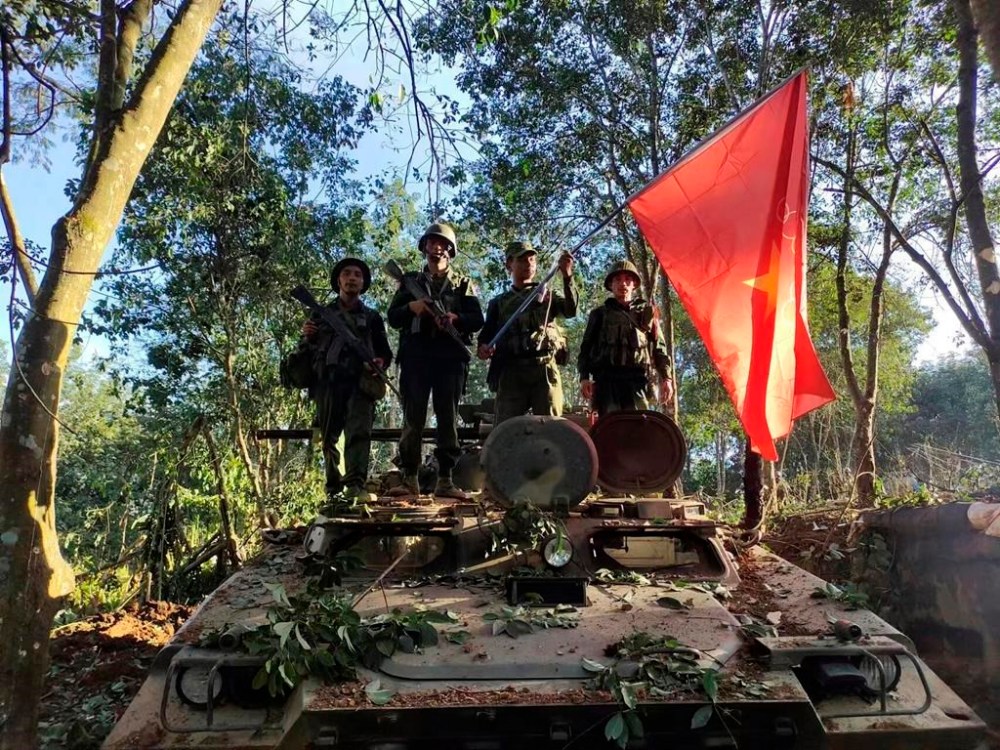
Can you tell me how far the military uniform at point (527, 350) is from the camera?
5820 millimetres

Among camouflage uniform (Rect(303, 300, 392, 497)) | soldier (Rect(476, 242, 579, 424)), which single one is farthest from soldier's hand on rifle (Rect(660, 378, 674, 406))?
camouflage uniform (Rect(303, 300, 392, 497))

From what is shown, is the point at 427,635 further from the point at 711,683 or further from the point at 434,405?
the point at 434,405

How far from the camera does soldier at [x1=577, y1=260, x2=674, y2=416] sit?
19.9 ft

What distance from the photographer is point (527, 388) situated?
5910 millimetres

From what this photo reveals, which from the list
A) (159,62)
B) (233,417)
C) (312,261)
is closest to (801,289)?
(159,62)

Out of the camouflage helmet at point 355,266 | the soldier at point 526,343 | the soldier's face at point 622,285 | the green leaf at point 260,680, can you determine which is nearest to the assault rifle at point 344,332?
the camouflage helmet at point 355,266

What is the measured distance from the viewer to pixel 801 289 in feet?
16.9

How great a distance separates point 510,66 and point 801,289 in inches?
339

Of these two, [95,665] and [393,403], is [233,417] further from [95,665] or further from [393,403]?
[95,665]

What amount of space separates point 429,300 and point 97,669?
3.80 meters

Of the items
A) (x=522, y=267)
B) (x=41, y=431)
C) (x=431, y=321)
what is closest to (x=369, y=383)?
(x=431, y=321)

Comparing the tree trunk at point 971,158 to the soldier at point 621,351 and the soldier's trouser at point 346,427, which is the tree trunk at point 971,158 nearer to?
the soldier at point 621,351

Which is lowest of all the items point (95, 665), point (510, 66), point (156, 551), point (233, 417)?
point (95, 665)

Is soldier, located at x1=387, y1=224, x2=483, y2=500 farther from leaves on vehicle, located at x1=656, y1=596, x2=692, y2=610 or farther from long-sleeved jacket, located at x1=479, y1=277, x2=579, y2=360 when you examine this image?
leaves on vehicle, located at x1=656, y1=596, x2=692, y2=610
